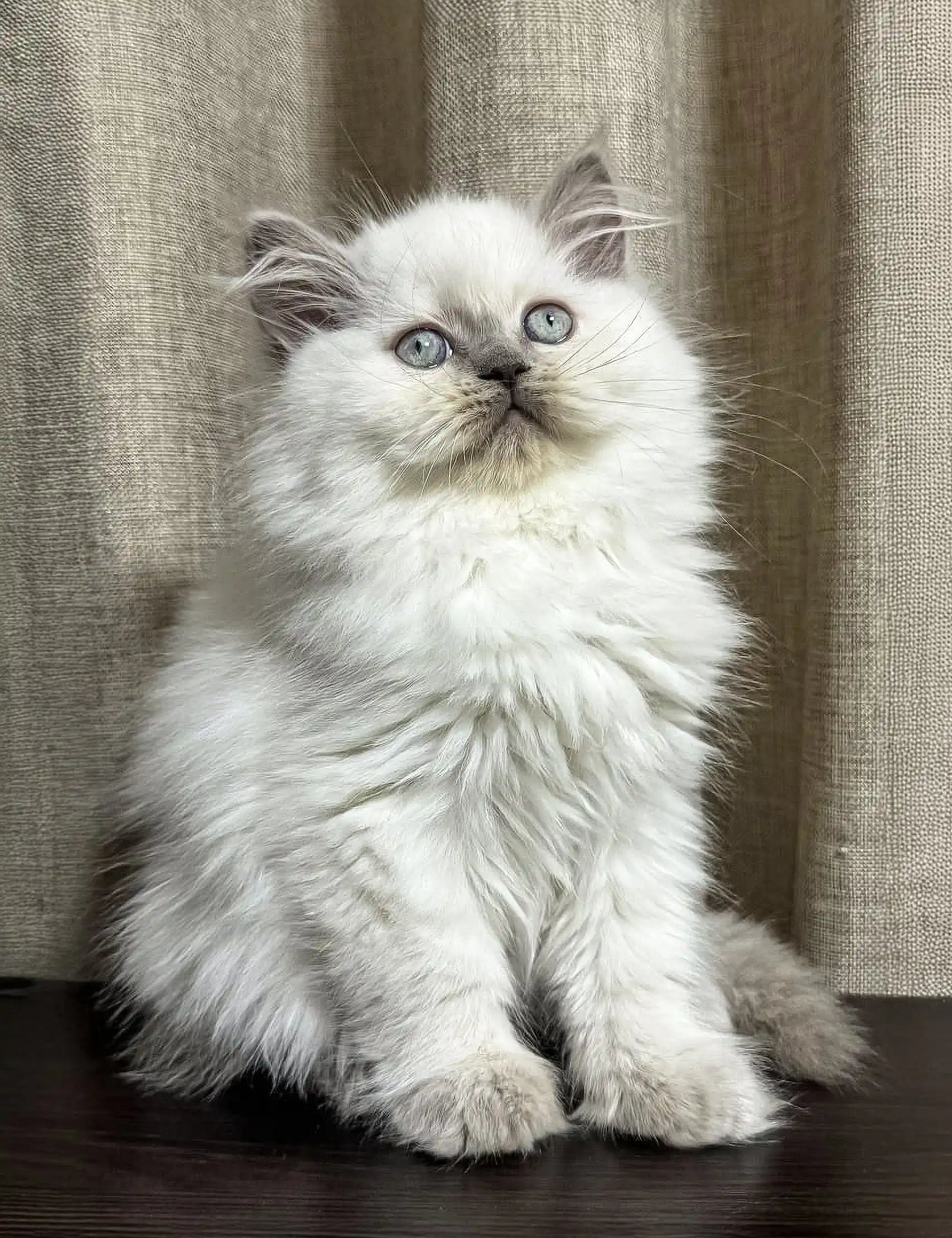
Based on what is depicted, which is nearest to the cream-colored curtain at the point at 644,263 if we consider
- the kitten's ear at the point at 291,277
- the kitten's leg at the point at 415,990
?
the kitten's ear at the point at 291,277

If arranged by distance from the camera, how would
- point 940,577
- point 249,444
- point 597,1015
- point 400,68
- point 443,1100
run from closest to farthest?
1. point 443,1100
2. point 597,1015
3. point 249,444
4. point 940,577
5. point 400,68

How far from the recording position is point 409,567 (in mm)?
929

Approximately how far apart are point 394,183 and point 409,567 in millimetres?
731

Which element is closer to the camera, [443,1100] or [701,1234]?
[701,1234]

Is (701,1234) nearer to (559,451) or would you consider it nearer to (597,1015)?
(597,1015)

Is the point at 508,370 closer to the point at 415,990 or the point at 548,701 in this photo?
the point at 548,701

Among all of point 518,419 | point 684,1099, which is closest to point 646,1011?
point 684,1099

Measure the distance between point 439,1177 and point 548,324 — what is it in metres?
0.70

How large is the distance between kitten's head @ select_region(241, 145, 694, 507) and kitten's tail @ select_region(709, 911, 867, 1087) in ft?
1.71

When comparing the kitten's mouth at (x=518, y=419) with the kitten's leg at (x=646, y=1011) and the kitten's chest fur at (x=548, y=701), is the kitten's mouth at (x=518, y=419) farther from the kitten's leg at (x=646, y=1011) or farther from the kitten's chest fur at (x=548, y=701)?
the kitten's leg at (x=646, y=1011)

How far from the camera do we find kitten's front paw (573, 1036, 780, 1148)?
2.83ft

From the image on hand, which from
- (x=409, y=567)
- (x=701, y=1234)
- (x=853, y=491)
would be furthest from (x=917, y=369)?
(x=701, y=1234)

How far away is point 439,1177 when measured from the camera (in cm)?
83

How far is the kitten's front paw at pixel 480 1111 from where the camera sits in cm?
84
